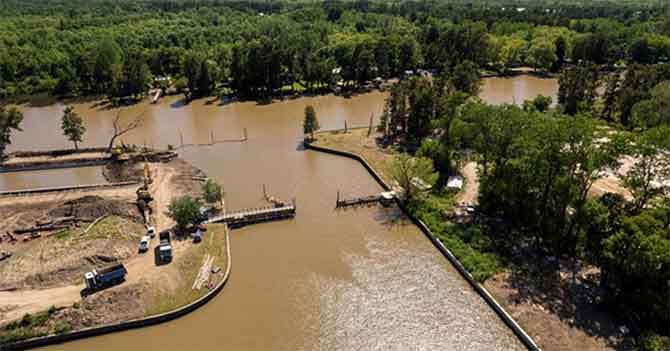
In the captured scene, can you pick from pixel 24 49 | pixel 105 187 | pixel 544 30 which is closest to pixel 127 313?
pixel 105 187

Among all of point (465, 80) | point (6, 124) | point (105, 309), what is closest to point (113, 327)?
point (105, 309)

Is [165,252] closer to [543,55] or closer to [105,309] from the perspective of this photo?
[105,309]

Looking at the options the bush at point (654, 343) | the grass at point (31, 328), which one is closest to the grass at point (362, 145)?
the bush at point (654, 343)

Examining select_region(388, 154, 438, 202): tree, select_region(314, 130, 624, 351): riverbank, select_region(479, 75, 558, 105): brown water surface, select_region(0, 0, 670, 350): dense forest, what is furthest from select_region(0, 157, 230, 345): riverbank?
select_region(479, 75, 558, 105): brown water surface

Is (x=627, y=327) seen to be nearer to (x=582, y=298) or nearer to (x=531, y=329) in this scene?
(x=582, y=298)

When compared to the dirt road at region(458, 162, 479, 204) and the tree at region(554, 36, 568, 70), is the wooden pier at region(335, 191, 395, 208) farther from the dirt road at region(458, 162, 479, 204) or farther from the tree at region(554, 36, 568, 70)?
the tree at region(554, 36, 568, 70)

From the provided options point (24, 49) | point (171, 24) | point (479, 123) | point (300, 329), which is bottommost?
point (300, 329)

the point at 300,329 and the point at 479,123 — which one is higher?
the point at 479,123
